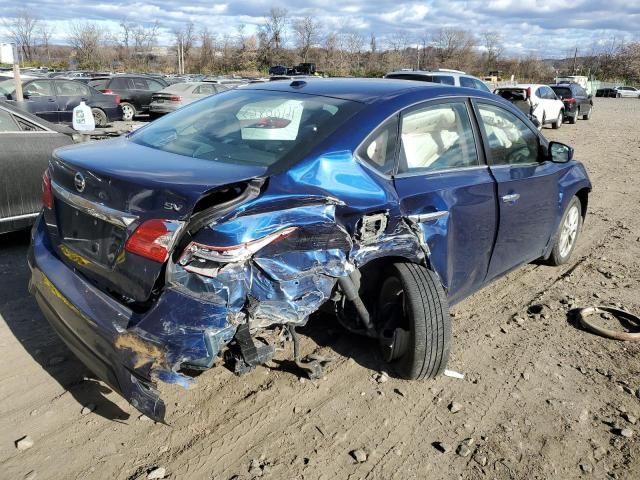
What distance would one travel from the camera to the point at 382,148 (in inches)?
124

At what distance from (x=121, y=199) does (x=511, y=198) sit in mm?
2607

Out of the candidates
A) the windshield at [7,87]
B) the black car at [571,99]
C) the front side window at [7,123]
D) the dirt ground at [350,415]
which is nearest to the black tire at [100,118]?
the windshield at [7,87]

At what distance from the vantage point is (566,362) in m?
3.68

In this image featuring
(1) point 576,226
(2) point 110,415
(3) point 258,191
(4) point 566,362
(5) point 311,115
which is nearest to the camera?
(3) point 258,191

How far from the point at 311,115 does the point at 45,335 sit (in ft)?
7.36

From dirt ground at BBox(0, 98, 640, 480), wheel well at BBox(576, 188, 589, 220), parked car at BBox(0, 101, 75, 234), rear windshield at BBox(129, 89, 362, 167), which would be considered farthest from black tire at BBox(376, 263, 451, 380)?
parked car at BBox(0, 101, 75, 234)

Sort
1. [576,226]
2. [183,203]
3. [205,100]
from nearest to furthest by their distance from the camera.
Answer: [183,203], [205,100], [576,226]

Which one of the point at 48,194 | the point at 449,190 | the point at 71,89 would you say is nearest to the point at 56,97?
the point at 71,89

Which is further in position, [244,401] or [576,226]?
[576,226]

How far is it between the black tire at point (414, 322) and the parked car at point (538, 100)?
16424 millimetres

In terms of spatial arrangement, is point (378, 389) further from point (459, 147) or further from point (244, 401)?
point (459, 147)

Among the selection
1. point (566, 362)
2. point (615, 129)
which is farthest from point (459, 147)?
point (615, 129)

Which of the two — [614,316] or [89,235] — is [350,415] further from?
[614,316]

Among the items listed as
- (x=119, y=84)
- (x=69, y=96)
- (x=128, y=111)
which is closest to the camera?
(x=69, y=96)
